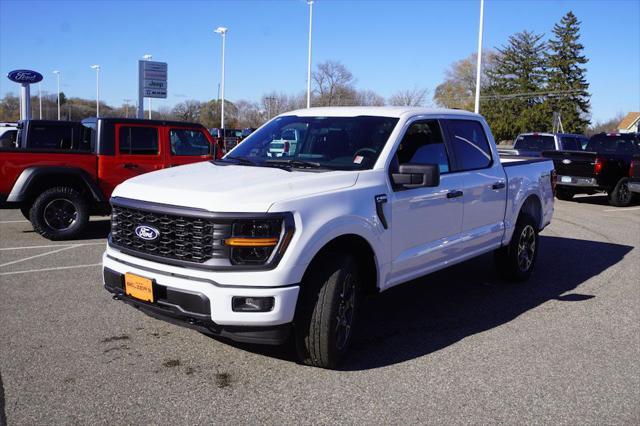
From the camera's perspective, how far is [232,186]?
4141 millimetres

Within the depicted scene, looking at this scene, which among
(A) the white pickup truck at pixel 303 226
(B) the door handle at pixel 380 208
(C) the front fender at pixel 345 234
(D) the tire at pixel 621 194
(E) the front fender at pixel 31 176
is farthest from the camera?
(D) the tire at pixel 621 194

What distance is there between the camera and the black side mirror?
463cm

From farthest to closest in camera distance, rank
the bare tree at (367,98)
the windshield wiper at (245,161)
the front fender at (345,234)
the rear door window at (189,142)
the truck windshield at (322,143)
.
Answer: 1. the bare tree at (367,98)
2. the rear door window at (189,142)
3. the windshield wiper at (245,161)
4. the truck windshield at (322,143)
5. the front fender at (345,234)

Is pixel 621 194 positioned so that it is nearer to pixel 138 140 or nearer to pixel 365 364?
pixel 138 140

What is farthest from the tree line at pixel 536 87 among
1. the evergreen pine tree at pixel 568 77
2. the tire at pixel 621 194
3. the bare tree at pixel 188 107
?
the tire at pixel 621 194

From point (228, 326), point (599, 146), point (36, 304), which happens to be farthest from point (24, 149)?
point (599, 146)

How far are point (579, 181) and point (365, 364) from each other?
13.4m

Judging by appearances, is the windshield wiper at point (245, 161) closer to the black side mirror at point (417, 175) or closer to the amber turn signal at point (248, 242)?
the black side mirror at point (417, 175)

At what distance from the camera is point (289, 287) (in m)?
3.92

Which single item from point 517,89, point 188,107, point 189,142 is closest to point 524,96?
point 517,89

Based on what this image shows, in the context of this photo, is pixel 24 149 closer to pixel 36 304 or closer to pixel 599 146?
pixel 36 304

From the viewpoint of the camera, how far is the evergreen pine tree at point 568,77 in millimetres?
69500

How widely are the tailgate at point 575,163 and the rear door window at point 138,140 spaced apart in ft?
Answer: 34.4

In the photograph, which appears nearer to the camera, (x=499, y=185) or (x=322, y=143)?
(x=322, y=143)
